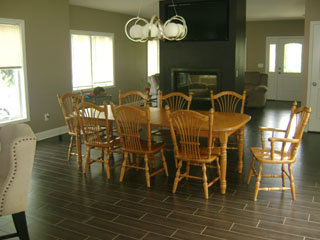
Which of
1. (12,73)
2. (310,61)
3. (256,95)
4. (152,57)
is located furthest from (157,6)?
(256,95)

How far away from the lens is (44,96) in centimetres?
644

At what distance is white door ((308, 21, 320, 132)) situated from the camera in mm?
6570

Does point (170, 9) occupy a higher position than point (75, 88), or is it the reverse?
point (170, 9)

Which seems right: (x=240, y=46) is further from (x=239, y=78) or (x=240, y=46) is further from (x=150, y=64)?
(x=150, y=64)

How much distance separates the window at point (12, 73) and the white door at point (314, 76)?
17.2 feet

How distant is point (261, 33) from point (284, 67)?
1311mm

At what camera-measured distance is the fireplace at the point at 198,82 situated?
Answer: 7.09 metres

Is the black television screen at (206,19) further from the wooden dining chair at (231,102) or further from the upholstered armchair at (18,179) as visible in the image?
the upholstered armchair at (18,179)

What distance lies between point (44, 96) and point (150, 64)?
4867mm

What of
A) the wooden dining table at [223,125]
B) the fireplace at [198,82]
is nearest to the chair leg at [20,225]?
the wooden dining table at [223,125]

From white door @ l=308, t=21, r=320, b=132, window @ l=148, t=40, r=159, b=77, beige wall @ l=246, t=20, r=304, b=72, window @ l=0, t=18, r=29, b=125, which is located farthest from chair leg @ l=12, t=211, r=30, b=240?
beige wall @ l=246, t=20, r=304, b=72

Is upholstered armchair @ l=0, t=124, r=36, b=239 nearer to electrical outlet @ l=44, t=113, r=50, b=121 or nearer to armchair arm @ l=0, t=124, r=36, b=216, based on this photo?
armchair arm @ l=0, t=124, r=36, b=216

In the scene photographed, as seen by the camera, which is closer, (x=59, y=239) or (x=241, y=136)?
(x=59, y=239)

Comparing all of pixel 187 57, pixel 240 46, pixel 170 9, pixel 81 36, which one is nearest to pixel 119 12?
pixel 81 36
